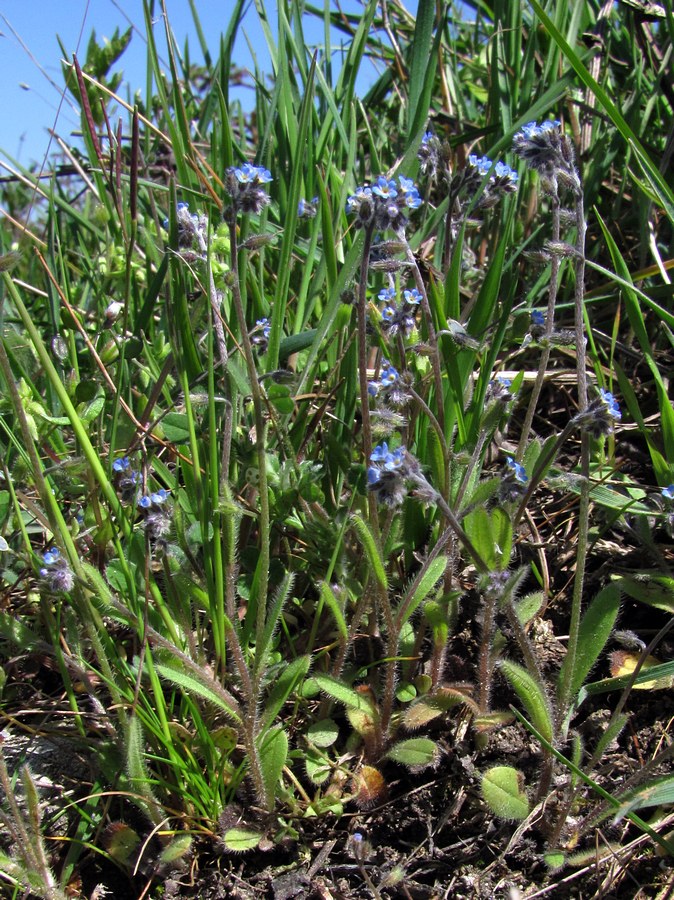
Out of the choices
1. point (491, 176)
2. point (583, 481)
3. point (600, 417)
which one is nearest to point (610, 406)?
point (600, 417)

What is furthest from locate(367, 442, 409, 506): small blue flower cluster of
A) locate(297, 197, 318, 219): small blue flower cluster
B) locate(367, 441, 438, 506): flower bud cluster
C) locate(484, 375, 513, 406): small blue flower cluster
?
locate(297, 197, 318, 219): small blue flower cluster

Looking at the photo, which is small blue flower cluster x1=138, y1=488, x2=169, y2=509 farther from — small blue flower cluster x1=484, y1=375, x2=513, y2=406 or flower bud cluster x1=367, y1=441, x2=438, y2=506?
small blue flower cluster x1=484, y1=375, x2=513, y2=406

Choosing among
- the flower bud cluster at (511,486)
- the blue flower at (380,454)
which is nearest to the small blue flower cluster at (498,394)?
the flower bud cluster at (511,486)

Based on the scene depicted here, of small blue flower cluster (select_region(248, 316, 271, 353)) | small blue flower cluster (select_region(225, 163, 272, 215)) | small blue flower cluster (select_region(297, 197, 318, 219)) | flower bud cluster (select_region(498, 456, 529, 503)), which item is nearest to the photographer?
small blue flower cluster (select_region(225, 163, 272, 215))

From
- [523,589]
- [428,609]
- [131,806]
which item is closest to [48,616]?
[131,806]

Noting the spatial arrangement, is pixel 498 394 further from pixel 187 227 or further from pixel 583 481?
pixel 187 227

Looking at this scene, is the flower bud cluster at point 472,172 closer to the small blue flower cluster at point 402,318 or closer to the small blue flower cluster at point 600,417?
the small blue flower cluster at point 402,318
